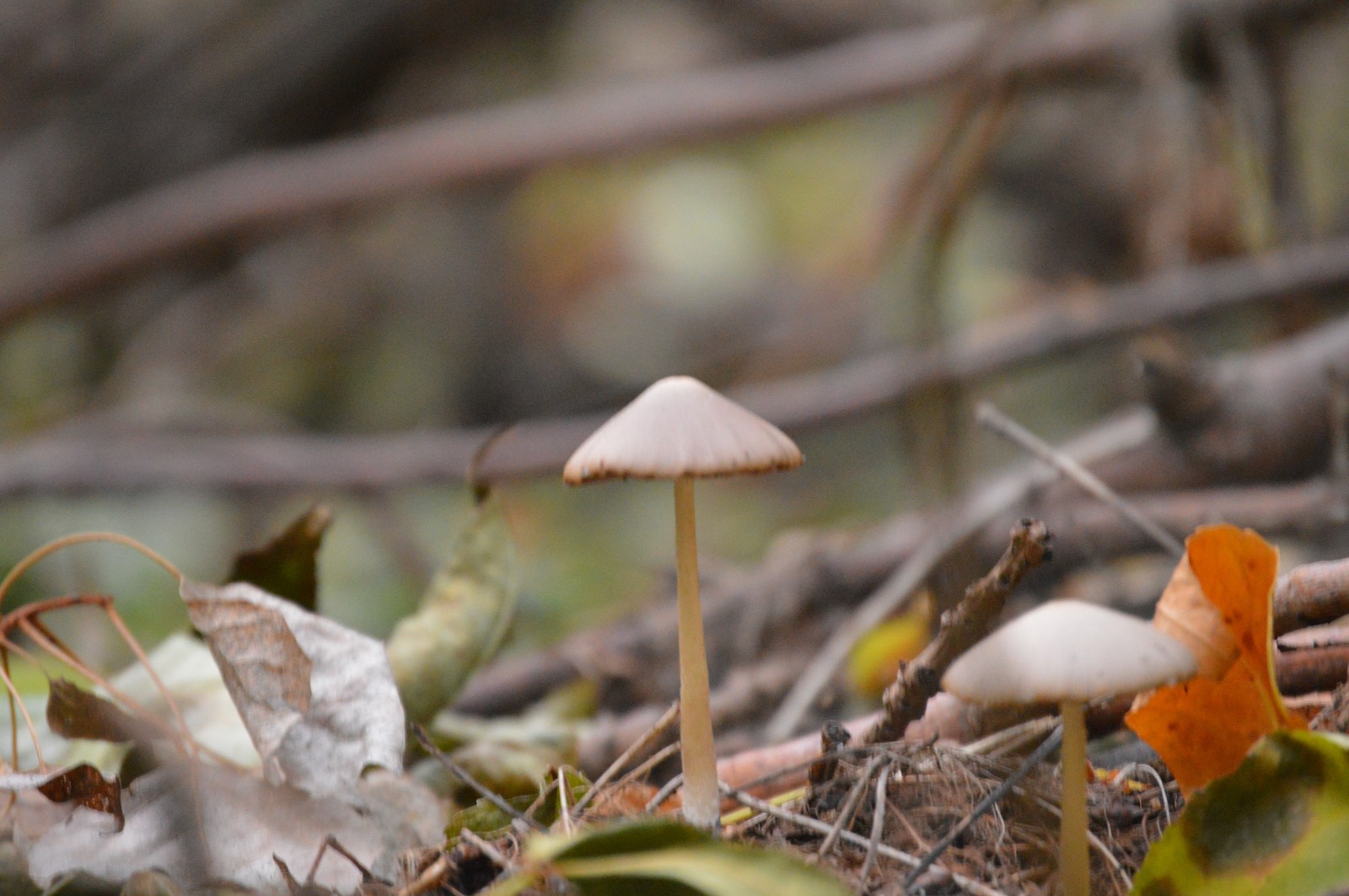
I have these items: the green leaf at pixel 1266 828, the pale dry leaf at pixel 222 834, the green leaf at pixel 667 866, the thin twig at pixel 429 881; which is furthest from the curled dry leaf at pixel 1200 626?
the pale dry leaf at pixel 222 834

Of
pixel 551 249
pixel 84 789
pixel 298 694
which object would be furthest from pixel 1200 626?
pixel 551 249

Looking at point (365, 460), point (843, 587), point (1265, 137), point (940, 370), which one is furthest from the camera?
point (365, 460)

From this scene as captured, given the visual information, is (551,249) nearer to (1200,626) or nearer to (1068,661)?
(1200,626)

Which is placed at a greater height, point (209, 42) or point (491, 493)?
point (209, 42)

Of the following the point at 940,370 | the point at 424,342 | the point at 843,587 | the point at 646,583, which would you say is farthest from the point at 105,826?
the point at 424,342

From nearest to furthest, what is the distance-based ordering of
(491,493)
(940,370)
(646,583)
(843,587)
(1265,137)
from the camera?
(940,370) → (491,493) → (843,587) → (1265,137) → (646,583)

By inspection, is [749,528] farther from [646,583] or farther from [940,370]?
[940,370]

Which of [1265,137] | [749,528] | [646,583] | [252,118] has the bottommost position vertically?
[749,528]

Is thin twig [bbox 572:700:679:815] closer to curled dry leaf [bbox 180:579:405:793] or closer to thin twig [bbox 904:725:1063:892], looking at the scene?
curled dry leaf [bbox 180:579:405:793]

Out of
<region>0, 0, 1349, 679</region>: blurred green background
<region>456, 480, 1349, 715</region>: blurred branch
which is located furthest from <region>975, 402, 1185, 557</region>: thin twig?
<region>0, 0, 1349, 679</region>: blurred green background
